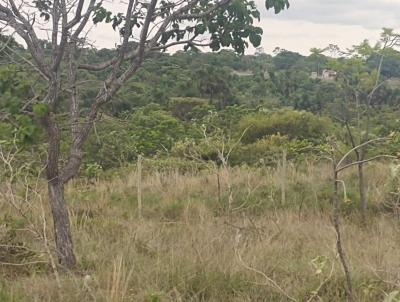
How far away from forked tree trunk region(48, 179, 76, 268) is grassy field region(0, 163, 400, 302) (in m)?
0.12

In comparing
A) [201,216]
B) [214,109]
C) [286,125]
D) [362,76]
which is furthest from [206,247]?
[214,109]

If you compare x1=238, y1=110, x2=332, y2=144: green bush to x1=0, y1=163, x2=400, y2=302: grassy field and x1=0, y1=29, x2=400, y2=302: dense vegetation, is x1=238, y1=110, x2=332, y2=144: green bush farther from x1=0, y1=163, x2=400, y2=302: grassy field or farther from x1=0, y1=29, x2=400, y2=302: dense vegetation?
x1=0, y1=163, x2=400, y2=302: grassy field

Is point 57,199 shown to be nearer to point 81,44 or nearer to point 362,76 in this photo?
point 81,44

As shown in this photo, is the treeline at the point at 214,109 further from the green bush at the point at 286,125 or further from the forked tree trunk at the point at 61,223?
the forked tree trunk at the point at 61,223

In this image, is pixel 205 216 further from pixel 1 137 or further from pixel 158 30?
pixel 1 137

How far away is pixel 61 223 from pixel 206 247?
1.22 metres

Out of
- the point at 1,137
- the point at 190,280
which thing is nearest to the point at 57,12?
the point at 1,137

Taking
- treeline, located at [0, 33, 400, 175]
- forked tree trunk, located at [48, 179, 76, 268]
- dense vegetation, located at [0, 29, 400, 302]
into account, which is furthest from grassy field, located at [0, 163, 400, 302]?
treeline, located at [0, 33, 400, 175]

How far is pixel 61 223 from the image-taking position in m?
4.55

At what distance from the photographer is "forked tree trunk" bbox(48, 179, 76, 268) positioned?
452cm

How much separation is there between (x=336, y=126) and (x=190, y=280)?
605 inches

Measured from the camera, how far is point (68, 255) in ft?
15.0

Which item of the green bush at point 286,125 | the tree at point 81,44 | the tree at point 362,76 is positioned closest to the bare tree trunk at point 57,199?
the tree at point 81,44

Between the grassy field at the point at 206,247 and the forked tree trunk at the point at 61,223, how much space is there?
0.12 metres
